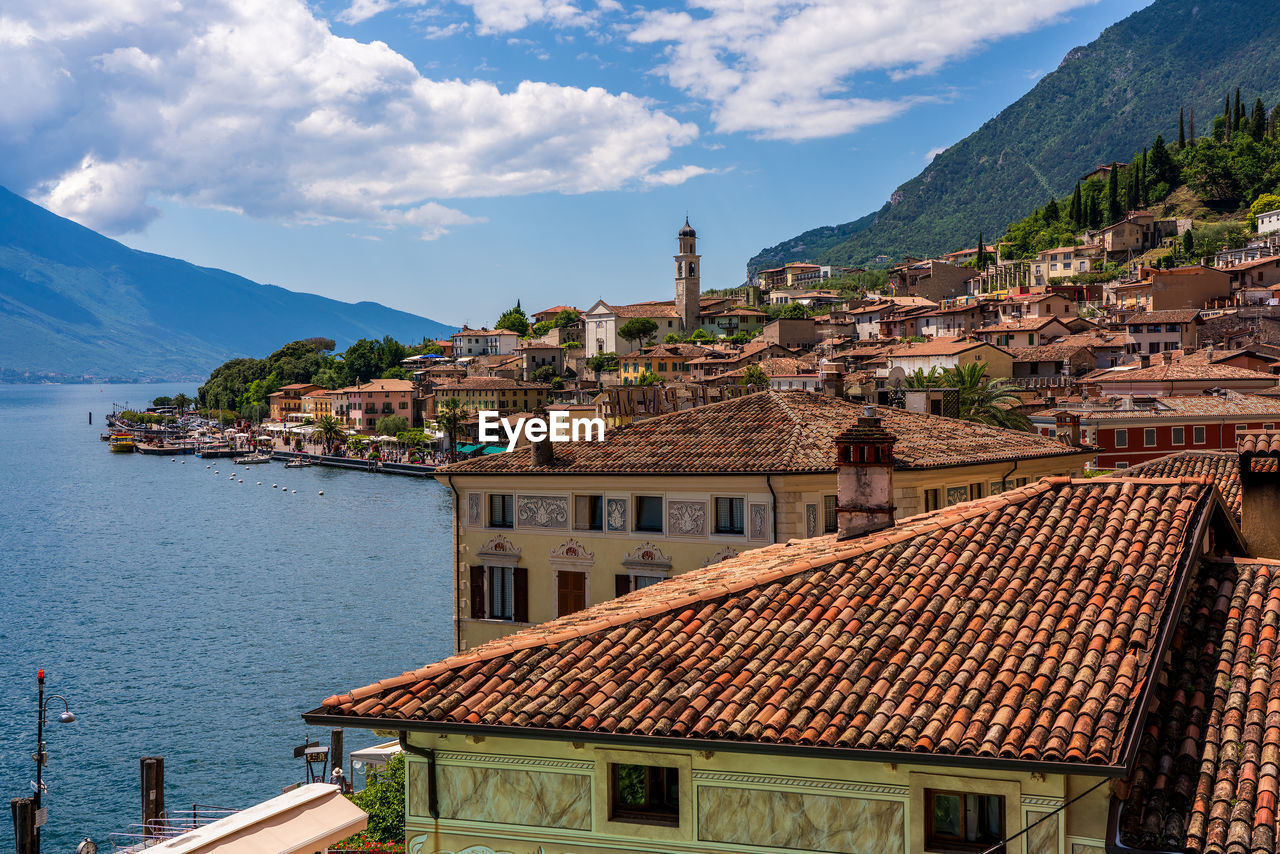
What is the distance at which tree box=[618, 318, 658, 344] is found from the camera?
603 feet

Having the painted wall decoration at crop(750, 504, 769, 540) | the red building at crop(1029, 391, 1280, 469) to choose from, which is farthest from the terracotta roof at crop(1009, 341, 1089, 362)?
the painted wall decoration at crop(750, 504, 769, 540)

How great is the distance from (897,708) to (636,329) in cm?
17627

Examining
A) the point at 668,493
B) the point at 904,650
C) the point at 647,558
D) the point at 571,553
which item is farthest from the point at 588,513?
the point at 904,650

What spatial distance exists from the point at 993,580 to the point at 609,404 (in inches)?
1530

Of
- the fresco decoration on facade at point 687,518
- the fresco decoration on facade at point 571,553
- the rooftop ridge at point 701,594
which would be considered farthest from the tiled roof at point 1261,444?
the fresco decoration on facade at point 571,553

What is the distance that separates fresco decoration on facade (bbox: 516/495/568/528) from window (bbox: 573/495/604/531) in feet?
0.94

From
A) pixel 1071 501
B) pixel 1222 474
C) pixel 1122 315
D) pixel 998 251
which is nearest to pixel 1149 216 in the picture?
pixel 998 251

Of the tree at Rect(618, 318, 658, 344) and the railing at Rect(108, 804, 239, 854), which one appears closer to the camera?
the railing at Rect(108, 804, 239, 854)

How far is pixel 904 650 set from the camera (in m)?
9.35

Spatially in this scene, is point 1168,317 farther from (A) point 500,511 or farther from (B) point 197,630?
(A) point 500,511

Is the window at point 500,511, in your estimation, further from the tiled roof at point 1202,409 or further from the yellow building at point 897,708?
the tiled roof at point 1202,409

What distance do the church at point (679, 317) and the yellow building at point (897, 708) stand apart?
565 ft

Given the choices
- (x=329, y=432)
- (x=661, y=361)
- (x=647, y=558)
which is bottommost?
(x=647, y=558)

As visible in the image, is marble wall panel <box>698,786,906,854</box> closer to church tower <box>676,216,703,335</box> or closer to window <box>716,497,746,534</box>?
window <box>716,497,746,534</box>
